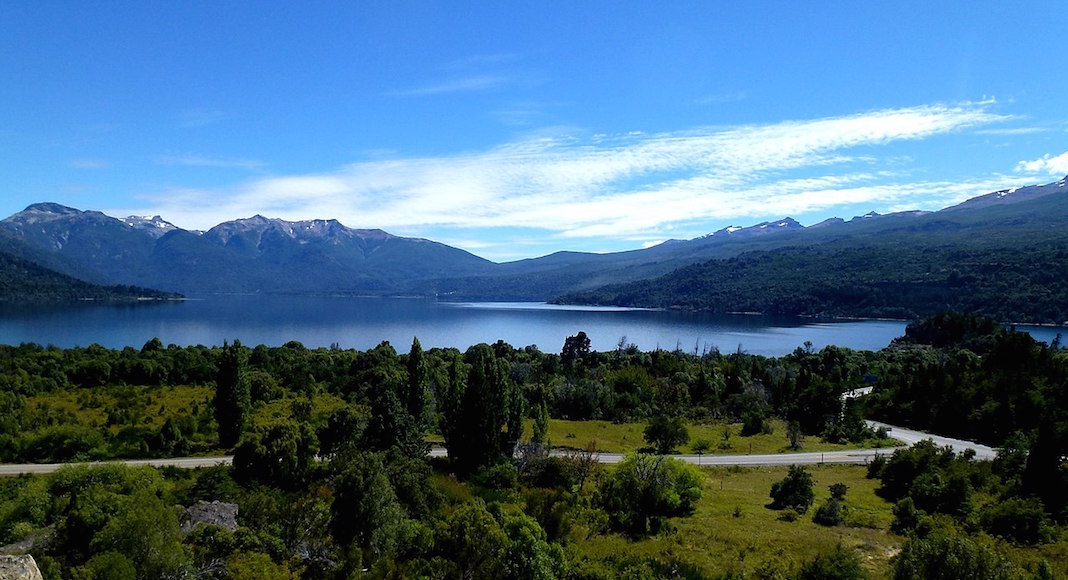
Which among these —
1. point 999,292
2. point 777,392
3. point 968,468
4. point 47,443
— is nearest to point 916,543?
point 968,468

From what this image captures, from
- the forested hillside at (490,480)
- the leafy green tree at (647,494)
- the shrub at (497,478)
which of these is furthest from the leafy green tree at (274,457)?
the leafy green tree at (647,494)

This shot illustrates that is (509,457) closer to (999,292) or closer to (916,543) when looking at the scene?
(916,543)

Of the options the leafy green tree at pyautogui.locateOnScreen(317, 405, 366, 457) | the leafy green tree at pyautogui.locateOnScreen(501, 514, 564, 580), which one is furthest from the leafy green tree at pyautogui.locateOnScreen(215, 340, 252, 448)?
the leafy green tree at pyautogui.locateOnScreen(501, 514, 564, 580)

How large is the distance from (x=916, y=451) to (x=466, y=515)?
34370mm

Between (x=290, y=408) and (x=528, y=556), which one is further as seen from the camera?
(x=290, y=408)

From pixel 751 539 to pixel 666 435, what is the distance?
20.1m

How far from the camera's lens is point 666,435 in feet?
165

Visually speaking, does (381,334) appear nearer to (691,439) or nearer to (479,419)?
(691,439)

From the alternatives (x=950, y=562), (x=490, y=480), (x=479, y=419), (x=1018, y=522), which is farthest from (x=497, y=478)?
(x=1018, y=522)

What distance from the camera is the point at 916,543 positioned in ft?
65.3

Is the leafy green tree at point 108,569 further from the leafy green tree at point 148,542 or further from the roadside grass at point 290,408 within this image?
the roadside grass at point 290,408

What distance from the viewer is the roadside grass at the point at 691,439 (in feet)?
169

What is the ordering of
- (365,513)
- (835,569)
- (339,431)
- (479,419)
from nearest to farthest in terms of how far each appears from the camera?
(835,569) < (365,513) < (339,431) < (479,419)

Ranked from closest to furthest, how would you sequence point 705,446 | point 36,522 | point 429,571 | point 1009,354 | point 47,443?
point 429,571
point 36,522
point 47,443
point 705,446
point 1009,354
